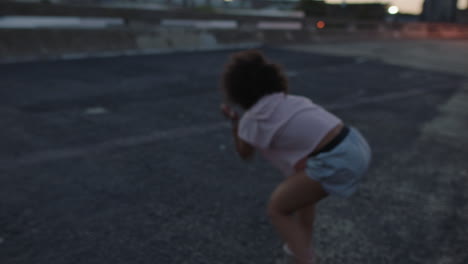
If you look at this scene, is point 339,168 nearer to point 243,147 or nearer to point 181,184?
point 243,147

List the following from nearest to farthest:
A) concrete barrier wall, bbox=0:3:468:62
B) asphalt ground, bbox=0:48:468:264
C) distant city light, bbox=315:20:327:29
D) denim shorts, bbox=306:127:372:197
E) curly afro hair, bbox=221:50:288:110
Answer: denim shorts, bbox=306:127:372:197 < curly afro hair, bbox=221:50:288:110 < asphalt ground, bbox=0:48:468:264 < concrete barrier wall, bbox=0:3:468:62 < distant city light, bbox=315:20:327:29

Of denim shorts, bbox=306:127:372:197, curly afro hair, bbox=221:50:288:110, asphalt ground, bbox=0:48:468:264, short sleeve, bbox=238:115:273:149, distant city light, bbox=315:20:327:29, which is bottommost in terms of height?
asphalt ground, bbox=0:48:468:264

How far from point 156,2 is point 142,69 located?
28.5 meters

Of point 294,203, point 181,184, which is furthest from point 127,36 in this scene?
point 294,203

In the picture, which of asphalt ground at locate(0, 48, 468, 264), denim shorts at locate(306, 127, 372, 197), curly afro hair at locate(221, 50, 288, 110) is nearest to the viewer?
denim shorts at locate(306, 127, 372, 197)

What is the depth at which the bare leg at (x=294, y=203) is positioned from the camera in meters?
2.36

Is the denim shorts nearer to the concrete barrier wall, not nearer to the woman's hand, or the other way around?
the woman's hand

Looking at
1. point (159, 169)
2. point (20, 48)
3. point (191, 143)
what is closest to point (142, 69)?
point (20, 48)

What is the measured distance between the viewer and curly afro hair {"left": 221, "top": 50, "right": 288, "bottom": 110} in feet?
7.95

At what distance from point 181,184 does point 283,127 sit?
6.07 ft

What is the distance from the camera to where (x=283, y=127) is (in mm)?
2318

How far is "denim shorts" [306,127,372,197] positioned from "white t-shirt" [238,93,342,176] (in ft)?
0.30

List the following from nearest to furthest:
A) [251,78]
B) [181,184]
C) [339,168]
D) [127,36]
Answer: [339,168] < [251,78] < [181,184] < [127,36]

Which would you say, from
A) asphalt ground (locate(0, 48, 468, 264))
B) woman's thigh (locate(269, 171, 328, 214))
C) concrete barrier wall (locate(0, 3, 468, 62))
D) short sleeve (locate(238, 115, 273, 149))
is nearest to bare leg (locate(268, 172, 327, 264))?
woman's thigh (locate(269, 171, 328, 214))
